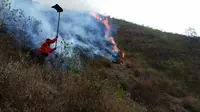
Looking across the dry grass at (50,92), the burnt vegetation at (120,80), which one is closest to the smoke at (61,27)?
the burnt vegetation at (120,80)

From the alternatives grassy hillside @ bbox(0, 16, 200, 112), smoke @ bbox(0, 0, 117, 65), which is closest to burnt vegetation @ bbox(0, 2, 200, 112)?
Result: grassy hillside @ bbox(0, 16, 200, 112)

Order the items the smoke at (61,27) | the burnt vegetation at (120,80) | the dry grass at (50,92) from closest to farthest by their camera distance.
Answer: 1. the dry grass at (50,92)
2. the burnt vegetation at (120,80)
3. the smoke at (61,27)

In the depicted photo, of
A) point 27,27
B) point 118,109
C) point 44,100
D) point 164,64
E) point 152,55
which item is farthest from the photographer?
point 152,55

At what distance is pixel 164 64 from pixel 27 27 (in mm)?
11957

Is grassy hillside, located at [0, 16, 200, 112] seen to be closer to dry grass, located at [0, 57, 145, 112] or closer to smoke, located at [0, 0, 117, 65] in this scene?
dry grass, located at [0, 57, 145, 112]

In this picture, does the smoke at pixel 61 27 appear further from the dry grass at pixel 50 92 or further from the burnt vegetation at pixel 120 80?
the dry grass at pixel 50 92

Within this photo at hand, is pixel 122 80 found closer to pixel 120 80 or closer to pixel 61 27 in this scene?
pixel 120 80

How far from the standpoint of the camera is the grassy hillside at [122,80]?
14.1 feet

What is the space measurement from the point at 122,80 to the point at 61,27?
23.6 feet

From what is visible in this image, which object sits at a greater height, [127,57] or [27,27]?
[27,27]

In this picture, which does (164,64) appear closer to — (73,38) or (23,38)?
(73,38)

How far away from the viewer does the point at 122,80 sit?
16.0 m

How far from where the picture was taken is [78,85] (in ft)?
17.4

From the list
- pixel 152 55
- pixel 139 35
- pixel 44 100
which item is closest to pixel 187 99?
pixel 152 55
